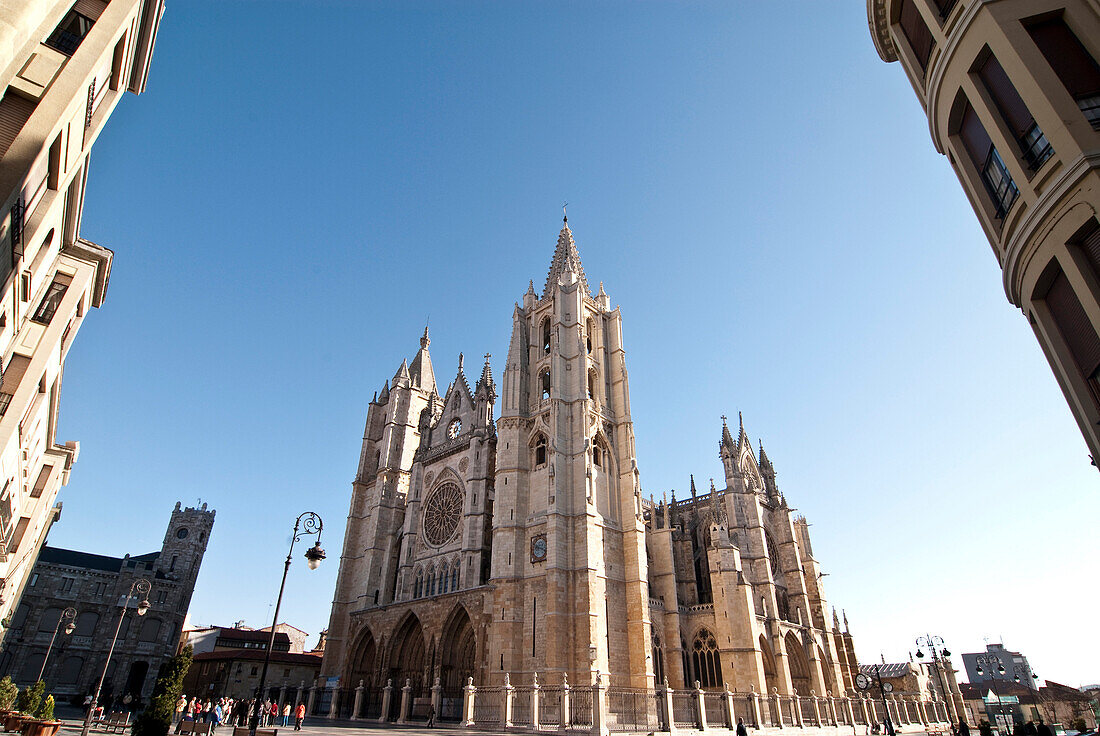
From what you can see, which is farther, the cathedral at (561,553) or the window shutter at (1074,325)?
the cathedral at (561,553)

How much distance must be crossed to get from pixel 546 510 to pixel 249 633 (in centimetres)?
4600

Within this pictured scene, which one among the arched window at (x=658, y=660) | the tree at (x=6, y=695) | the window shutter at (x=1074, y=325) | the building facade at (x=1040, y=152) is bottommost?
the tree at (x=6, y=695)

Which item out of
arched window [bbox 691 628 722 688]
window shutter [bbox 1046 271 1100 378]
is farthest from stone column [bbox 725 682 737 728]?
window shutter [bbox 1046 271 1100 378]

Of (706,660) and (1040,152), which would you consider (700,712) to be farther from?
(1040,152)

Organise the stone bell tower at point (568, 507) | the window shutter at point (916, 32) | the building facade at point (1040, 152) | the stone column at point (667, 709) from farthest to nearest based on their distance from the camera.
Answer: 1. the stone bell tower at point (568, 507)
2. the stone column at point (667, 709)
3. the window shutter at point (916, 32)
4. the building facade at point (1040, 152)

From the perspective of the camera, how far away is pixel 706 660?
1310 inches

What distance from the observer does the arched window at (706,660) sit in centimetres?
3253

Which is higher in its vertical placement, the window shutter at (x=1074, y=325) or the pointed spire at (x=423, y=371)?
the pointed spire at (x=423, y=371)

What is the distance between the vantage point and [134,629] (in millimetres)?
46938

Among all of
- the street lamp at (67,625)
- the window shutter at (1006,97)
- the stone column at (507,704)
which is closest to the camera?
the window shutter at (1006,97)

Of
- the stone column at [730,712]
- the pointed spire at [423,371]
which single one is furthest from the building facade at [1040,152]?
the pointed spire at [423,371]

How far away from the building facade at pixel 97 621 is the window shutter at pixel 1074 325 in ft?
176

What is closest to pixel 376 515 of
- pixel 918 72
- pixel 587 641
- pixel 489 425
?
pixel 489 425

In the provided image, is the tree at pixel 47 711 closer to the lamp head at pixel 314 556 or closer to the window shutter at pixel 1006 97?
the lamp head at pixel 314 556
